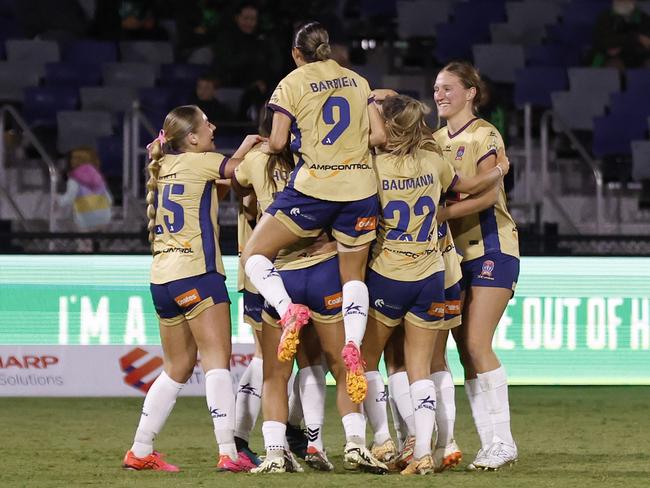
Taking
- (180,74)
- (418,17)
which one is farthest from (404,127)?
(418,17)

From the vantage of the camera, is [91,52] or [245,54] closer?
[245,54]

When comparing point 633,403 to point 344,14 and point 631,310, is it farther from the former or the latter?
point 344,14

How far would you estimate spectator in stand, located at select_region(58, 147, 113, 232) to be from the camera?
12.7 meters

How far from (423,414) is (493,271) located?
935mm

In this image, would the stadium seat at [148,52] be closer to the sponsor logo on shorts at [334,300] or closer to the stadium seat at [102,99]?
the stadium seat at [102,99]

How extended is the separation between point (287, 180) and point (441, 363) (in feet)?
4.15

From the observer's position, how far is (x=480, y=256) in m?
7.45

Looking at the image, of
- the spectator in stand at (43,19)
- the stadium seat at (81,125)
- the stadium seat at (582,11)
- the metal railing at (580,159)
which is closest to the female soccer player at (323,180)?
the metal railing at (580,159)

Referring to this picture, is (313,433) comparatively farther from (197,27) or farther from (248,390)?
(197,27)

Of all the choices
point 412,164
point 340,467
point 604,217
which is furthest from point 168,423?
point 604,217

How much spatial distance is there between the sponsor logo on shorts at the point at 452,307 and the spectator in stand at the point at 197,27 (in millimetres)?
9124

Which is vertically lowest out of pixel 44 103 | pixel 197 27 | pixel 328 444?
pixel 328 444

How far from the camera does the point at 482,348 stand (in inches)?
290

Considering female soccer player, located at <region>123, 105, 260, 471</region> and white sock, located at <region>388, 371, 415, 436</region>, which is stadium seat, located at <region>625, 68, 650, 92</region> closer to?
white sock, located at <region>388, 371, 415, 436</region>
